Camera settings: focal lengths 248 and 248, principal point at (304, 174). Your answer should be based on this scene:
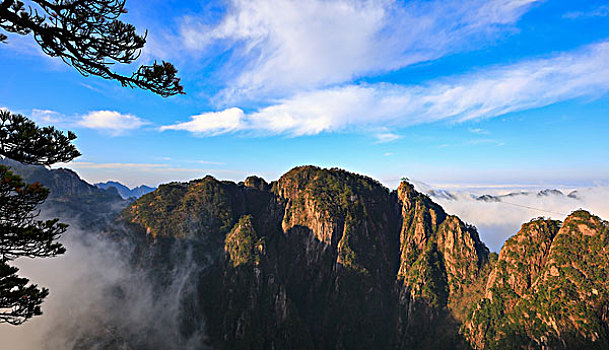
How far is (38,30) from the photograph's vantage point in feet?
32.6

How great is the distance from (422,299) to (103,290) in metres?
183

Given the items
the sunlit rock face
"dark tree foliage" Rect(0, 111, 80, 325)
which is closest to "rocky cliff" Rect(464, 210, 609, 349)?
the sunlit rock face

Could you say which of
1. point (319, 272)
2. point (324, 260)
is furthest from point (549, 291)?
point (319, 272)

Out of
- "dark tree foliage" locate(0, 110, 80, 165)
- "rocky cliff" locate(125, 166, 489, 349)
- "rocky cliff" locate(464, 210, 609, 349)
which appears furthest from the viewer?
"rocky cliff" locate(125, 166, 489, 349)

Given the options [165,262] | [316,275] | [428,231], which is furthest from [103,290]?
[428,231]

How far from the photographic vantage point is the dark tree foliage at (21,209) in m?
12.4

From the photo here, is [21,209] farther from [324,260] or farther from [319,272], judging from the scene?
[319,272]

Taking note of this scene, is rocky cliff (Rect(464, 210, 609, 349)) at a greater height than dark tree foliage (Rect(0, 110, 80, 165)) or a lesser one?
lesser

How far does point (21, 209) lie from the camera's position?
1377cm

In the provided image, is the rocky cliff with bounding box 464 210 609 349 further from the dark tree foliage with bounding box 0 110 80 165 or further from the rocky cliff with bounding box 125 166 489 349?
the dark tree foliage with bounding box 0 110 80 165

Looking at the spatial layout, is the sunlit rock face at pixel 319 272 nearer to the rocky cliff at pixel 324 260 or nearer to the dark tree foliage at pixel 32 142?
the rocky cliff at pixel 324 260

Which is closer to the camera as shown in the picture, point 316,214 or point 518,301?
point 518,301

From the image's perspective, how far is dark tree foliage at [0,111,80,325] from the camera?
12.4 metres

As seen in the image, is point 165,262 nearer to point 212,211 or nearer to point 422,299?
point 212,211
